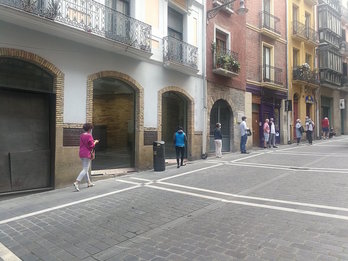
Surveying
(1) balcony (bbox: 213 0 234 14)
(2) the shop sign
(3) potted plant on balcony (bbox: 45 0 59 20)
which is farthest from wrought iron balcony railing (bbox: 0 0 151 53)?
(2) the shop sign

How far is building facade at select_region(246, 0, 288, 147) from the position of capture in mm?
18609

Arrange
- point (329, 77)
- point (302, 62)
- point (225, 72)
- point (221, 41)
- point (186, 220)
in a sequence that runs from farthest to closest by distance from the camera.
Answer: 1. point (329, 77)
2. point (302, 62)
3. point (221, 41)
4. point (225, 72)
5. point (186, 220)

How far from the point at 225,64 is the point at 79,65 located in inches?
330

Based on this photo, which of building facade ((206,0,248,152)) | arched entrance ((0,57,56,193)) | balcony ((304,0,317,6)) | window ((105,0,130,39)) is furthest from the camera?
balcony ((304,0,317,6))

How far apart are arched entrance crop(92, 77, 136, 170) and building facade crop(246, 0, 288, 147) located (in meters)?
9.19

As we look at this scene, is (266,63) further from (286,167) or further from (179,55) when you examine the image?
(286,167)

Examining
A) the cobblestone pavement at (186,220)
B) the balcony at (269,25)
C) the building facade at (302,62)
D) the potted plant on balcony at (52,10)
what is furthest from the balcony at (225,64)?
the potted plant on balcony at (52,10)

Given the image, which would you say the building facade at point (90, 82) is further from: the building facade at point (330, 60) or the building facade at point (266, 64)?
the building facade at point (330, 60)

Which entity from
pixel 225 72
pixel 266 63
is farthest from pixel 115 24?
pixel 266 63

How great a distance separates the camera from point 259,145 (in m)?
19.3

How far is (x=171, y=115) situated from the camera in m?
13.6

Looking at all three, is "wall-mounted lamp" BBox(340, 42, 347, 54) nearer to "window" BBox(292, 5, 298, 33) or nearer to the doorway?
"window" BBox(292, 5, 298, 33)

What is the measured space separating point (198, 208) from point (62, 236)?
2.65 metres

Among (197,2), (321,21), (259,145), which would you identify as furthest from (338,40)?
(197,2)
